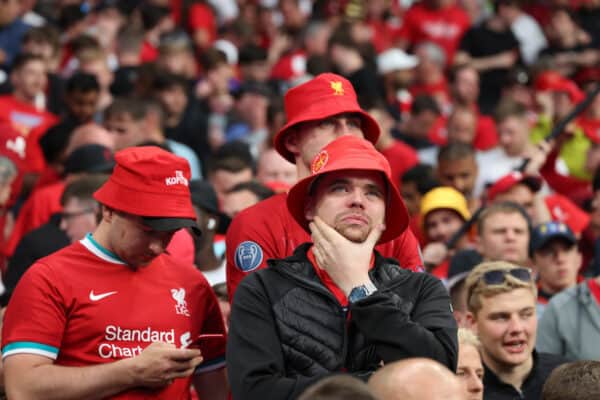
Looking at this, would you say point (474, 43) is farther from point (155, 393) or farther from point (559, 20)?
point (155, 393)

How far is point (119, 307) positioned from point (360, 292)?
108 cm

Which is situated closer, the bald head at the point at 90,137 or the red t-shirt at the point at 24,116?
the bald head at the point at 90,137

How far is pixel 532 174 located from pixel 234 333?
232 inches

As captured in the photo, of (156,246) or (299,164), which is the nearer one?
(156,246)

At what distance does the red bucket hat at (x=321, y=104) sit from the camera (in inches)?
214

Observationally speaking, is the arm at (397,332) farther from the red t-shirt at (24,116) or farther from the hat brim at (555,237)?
the red t-shirt at (24,116)

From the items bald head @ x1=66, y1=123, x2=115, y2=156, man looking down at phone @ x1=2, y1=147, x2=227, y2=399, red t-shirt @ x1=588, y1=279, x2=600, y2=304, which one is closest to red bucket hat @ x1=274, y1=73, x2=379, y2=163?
man looking down at phone @ x1=2, y1=147, x2=227, y2=399

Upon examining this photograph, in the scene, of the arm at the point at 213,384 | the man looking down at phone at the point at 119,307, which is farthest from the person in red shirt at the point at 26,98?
the man looking down at phone at the point at 119,307

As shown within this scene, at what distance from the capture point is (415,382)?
386 cm

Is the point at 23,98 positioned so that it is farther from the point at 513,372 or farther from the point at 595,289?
the point at 513,372

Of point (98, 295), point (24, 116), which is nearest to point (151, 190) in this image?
point (98, 295)

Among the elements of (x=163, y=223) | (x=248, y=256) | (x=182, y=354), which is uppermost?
(x=163, y=223)

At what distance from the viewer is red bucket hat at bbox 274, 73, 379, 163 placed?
17.9ft

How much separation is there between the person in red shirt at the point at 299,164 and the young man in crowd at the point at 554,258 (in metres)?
3.16
